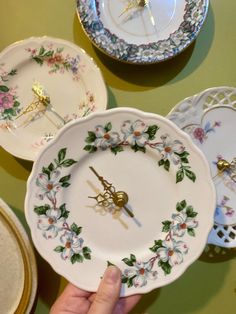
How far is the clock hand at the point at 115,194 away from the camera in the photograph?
71cm

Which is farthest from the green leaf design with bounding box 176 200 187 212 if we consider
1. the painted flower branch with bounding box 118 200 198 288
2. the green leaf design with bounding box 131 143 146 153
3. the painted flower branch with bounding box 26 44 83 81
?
the painted flower branch with bounding box 26 44 83 81

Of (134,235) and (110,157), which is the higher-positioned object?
(110,157)

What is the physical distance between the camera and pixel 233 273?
32.9 inches

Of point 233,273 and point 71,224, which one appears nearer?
point 71,224

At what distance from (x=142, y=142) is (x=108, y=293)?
249 mm

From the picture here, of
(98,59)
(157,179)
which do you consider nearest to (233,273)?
(157,179)

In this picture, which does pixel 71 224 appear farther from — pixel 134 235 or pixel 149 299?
pixel 149 299

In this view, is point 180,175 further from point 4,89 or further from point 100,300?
point 4,89

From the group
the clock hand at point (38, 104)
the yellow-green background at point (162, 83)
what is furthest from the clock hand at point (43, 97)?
the yellow-green background at point (162, 83)

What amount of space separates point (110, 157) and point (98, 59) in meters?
0.24

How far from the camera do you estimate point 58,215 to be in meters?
0.72

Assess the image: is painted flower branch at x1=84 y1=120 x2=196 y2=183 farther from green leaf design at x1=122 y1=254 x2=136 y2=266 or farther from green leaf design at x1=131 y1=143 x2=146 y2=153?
green leaf design at x1=122 y1=254 x2=136 y2=266

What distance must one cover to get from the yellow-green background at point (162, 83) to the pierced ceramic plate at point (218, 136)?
6 centimetres

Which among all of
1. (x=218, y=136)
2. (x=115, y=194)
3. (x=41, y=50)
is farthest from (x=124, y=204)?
(x=41, y=50)
